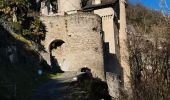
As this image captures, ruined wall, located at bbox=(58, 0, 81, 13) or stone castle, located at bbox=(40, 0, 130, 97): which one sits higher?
ruined wall, located at bbox=(58, 0, 81, 13)

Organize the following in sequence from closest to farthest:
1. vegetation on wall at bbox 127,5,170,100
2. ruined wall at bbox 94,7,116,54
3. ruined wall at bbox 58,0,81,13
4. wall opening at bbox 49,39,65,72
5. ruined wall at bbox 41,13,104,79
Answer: vegetation on wall at bbox 127,5,170,100
ruined wall at bbox 41,13,104,79
wall opening at bbox 49,39,65,72
ruined wall at bbox 94,7,116,54
ruined wall at bbox 58,0,81,13

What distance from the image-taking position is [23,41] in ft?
116

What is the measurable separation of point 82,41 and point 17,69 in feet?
47.7

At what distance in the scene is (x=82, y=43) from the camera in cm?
4184

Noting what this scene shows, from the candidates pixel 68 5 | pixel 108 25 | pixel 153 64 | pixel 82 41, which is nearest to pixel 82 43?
pixel 82 41

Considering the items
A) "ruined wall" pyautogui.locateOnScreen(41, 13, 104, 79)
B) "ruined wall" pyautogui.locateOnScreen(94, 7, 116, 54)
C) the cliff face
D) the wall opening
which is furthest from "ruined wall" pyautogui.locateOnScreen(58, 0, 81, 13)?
the cliff face

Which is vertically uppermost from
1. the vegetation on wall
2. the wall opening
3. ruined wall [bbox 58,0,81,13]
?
ruined wall [bbox 58,0,81,13]

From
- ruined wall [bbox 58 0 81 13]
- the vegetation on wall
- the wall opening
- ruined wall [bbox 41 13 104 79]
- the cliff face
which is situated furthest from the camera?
ruined wall [bbox 58 0 81 13]

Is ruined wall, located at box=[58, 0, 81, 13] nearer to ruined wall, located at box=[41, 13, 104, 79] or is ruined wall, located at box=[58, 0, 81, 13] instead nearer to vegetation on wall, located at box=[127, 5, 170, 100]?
ruined wall, located at box=[41, 13, 104, 79]

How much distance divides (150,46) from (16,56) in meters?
12.5

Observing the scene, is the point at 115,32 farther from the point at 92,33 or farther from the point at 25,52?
the point at 25,52

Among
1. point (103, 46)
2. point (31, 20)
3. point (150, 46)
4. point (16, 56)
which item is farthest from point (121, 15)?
point (150, 46)

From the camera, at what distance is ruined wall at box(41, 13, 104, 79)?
41.7 m

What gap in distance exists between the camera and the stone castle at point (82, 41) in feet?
137
